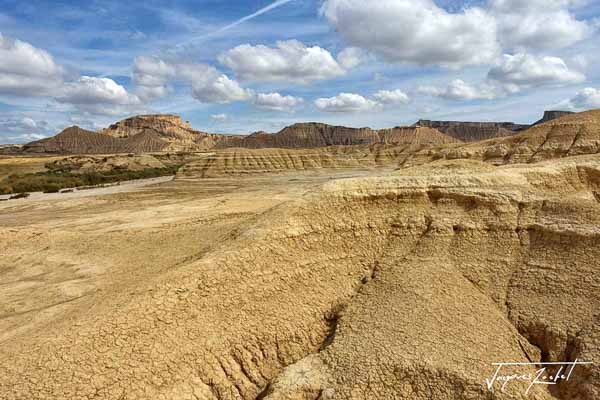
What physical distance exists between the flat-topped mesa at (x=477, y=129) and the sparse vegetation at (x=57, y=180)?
120 metres

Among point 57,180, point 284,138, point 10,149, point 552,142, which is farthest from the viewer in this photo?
point 10,149

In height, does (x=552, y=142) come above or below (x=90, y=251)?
above

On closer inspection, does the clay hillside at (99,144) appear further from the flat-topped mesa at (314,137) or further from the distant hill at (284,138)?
the flat-topped mesa at (314,137)

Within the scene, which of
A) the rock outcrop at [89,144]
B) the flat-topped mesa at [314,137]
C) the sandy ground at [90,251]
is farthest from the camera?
the rock outcrop at [89,144]

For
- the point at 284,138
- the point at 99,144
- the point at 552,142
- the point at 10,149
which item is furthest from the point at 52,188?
the point at 10,149

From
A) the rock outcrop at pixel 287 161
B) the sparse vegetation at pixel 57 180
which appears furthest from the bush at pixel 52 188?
the rock outcrop at pixel 287 161

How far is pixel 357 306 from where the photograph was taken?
10914 millimetres

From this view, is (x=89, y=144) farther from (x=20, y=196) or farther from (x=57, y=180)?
(x=20, y=196)

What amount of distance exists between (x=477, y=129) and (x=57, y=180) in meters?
153

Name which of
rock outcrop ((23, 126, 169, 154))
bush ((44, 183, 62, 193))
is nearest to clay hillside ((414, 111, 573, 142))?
rock outcrop ((23, 126, 169, 154))

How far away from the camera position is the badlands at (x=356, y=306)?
27.5 ft

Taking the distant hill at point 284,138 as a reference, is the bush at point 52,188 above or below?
below

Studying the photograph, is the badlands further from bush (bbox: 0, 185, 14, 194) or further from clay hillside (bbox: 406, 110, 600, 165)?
bush (bbox: 0, 185, 14, 194)

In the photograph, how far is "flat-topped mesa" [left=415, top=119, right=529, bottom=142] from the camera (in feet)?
520
